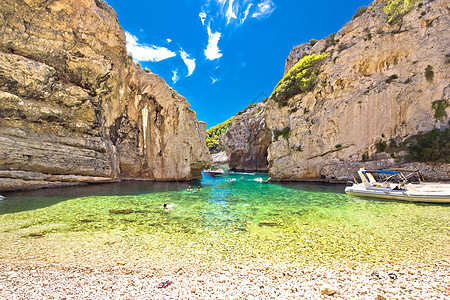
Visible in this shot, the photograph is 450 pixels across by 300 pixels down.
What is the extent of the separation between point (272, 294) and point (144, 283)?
317 cm

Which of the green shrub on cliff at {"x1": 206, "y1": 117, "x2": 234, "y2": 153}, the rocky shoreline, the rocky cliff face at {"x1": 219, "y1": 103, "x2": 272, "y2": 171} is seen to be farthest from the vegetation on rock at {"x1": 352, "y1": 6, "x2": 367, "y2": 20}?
the green shrub on cliff at {"x1": 206, "y1": 117, "x2": 234, "y2": 153}

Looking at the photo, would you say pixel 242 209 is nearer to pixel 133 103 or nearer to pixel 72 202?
pixel 72 202

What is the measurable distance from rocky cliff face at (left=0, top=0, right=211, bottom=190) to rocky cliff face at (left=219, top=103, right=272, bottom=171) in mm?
33986

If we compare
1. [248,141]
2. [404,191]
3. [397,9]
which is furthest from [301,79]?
[248,141]

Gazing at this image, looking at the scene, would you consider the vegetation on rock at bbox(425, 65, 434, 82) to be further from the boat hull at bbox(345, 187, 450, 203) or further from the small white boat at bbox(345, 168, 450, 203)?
the boat hull at bbox(345, 187, 450, 203)

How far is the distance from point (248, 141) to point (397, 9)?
4336cm

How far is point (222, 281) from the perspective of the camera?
483cm

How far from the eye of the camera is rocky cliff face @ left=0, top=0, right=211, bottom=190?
57.0 ft

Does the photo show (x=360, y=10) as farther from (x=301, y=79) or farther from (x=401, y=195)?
(x=401, y=195)

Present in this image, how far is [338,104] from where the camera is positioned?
29406mm

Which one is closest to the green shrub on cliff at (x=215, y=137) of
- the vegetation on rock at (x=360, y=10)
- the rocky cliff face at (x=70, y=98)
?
the vegetation on rock at (x=360, y=10)

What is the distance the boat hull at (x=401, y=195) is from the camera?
13.2 m

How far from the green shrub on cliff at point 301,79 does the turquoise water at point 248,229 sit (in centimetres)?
2524

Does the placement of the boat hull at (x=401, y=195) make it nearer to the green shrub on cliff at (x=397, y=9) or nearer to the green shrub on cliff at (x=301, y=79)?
the green shrub on cliff at (x=301, y=79)
